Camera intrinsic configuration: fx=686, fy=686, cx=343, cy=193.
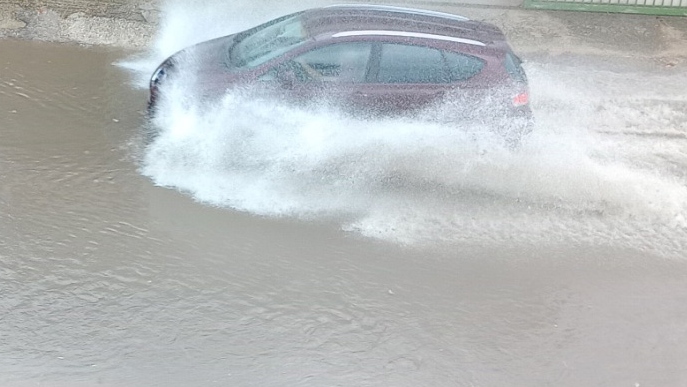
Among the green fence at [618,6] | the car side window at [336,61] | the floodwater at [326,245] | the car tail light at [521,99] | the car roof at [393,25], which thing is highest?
the green fence at [618,6]

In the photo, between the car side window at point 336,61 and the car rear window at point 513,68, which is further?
the car rear window at point 513,68

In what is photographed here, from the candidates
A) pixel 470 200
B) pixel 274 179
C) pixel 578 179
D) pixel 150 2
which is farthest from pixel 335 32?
pixel 150 2

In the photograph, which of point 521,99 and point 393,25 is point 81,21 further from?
point 521,99

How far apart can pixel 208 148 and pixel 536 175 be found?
3.78 m

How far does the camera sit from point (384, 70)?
7473mm

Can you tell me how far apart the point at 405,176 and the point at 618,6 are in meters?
6.28

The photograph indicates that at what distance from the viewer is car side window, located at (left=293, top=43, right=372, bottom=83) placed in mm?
7430

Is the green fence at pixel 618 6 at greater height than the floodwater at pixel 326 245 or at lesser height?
greater

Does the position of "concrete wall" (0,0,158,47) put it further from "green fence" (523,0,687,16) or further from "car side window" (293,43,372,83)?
"green fence" (523,0,687,16)

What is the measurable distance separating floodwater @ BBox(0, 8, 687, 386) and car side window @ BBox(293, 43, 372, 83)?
1.77 ft

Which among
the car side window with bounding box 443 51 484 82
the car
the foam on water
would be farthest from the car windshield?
the car side window with bounding box 443 51 484 82

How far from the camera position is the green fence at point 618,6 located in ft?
38.2

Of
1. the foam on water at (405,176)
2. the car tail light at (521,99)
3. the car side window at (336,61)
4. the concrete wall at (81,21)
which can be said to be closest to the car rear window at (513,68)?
the car tail light at (521,99)

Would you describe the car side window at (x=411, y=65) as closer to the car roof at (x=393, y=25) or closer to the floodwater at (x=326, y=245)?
the car roof at (x=393, y=25)
